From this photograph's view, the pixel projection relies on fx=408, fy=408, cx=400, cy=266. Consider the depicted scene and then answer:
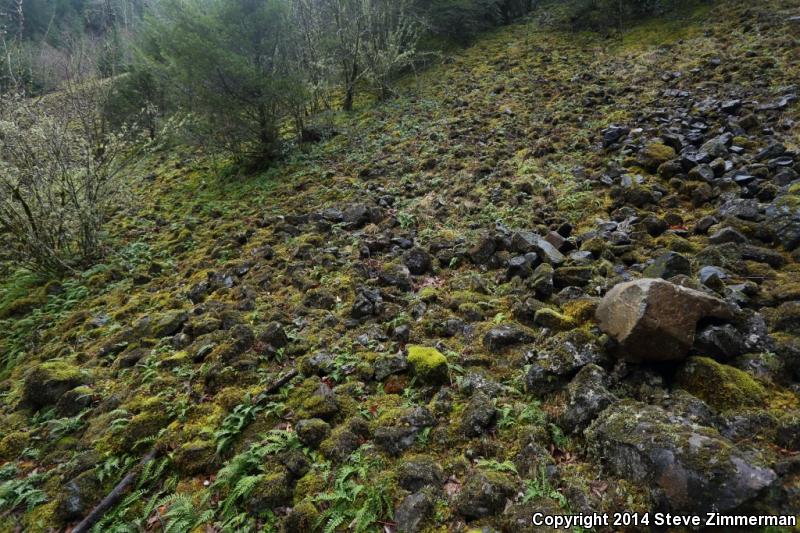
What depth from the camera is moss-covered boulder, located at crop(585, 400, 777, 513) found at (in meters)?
2.70

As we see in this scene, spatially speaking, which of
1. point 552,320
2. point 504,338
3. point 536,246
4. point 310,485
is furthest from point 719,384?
point 310,485

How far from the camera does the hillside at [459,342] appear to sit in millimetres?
3404

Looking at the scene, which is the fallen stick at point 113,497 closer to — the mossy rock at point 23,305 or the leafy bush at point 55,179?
the mossy rock at point 23,305

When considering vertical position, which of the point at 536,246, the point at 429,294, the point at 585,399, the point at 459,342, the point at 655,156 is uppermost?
the point at 655,156

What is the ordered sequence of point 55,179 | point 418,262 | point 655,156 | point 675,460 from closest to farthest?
point 675,460
point 418,262
point 655,156
point 55,179

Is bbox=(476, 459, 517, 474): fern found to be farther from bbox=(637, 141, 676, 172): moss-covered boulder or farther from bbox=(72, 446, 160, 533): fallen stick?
bbox=(637, 141, 676, 172): moss-covered boulder

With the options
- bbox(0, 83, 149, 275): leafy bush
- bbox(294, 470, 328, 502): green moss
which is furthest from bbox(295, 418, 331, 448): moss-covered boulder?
bbox(0, 83, 149, 275): leafy bush

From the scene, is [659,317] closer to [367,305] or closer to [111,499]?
[367,305]

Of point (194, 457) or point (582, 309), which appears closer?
point (194, 457)

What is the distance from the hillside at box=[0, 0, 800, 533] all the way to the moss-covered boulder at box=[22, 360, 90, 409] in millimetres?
27

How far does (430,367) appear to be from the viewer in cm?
471

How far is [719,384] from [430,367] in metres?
2.72

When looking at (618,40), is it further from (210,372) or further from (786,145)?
(210,372)

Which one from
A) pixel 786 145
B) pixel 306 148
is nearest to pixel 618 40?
pixel 786 145
